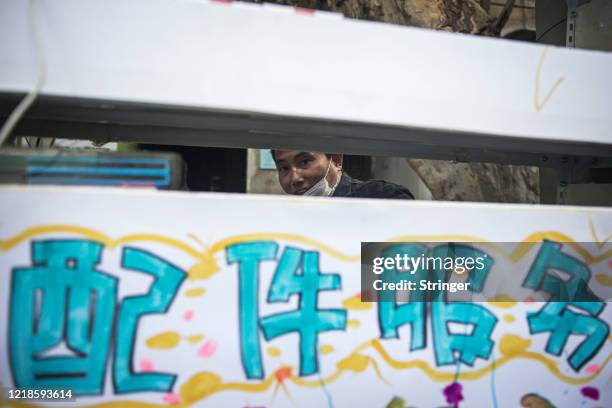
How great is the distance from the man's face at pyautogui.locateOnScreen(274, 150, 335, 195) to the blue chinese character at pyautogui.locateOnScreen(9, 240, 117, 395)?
1.55 meters

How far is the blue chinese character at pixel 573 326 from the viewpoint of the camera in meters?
1.83

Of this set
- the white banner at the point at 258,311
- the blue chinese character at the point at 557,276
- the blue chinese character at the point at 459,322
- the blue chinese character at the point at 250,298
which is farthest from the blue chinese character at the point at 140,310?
the blue chinese character at the point at 557,276

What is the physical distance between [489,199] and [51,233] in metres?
5.05

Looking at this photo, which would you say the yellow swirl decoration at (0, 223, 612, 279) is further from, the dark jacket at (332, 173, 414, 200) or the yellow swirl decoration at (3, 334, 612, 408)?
the dark jacket at (332, 173, 414, 200)

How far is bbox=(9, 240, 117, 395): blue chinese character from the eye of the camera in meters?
1.37

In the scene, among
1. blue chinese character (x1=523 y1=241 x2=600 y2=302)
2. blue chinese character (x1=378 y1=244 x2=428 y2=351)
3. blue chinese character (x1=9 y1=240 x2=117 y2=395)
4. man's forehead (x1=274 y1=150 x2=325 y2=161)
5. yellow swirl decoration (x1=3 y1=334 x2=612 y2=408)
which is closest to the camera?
blue chinese character (x1=9 y1=240 x2=117 y2=395)

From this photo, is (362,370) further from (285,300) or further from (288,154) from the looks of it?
(288,154)

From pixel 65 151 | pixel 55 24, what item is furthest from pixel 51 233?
pixel 55 24

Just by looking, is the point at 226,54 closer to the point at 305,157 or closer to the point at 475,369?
the point at 305,157

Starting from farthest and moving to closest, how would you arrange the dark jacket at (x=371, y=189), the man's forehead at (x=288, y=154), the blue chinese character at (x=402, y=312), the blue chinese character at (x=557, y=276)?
the man's forehead at (x=288, y=154) → the dark jacket at (x=371, y=189) → the blue chinese character at (x=557, y=276) → the blue chinese character at (x=402, y=312)

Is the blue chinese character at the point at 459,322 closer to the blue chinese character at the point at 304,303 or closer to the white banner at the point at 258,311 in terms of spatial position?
the white banner at the point at 258,311

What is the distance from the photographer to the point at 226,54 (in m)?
1.56
